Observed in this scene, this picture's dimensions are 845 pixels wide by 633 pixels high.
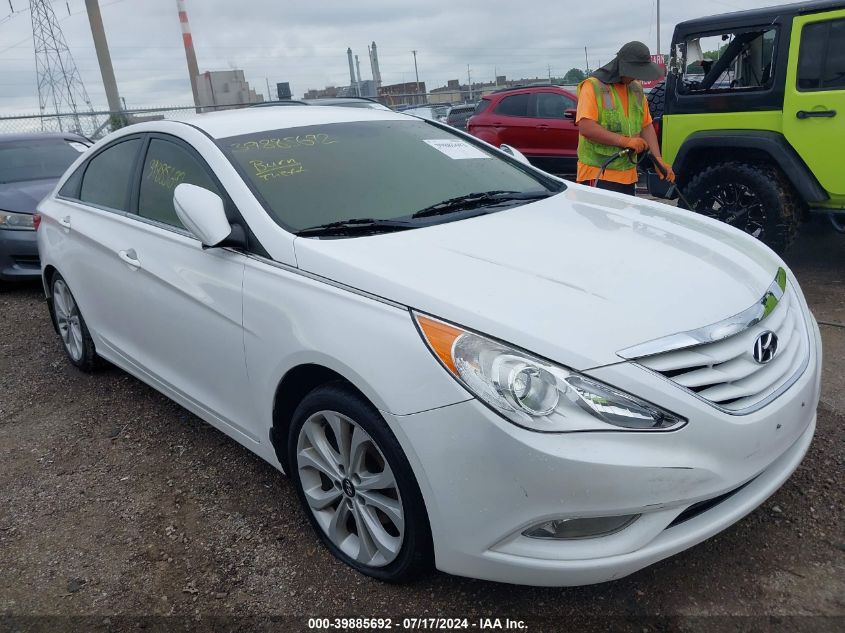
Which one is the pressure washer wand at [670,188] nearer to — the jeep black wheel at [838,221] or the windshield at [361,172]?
the jeep black wheel at [838,221]

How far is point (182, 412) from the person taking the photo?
3.98m

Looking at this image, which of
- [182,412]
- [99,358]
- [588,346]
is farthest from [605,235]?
[99,358]

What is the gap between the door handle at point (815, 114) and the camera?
4.90 metres

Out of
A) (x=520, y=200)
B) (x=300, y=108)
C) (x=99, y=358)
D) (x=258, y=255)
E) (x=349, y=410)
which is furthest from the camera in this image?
(x=99, y=358)

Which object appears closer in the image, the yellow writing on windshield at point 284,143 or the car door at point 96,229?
the yellow writing on windshield at point 284,143

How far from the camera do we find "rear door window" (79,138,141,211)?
3672mm

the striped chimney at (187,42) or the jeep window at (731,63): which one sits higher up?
the striped chimney at (187,42)

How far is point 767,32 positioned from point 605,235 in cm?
353

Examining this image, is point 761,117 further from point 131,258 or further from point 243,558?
point 243,558

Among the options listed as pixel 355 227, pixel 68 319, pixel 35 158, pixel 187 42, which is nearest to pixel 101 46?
pixel 187 42

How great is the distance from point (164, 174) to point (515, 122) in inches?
336

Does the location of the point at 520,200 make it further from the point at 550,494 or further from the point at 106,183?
the point at 106,183

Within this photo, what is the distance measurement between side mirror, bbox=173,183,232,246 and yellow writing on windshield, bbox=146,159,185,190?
1.66 ft

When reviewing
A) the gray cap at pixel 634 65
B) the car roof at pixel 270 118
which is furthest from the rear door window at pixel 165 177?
the gray cap at pixel 634 65
